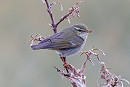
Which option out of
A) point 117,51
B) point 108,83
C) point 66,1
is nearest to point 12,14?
point 66,1

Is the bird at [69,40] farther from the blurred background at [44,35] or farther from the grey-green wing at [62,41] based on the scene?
the blurred background at [44,35]

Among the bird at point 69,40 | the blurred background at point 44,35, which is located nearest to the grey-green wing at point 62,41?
the bird at point 69,40

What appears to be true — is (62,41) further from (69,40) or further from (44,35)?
(44,35)

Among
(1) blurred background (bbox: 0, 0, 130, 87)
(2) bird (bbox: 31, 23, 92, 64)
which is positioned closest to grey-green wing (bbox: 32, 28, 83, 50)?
(2) bird (bbox: 31, 23, 92, 64)

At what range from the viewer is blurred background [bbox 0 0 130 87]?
7.30 m

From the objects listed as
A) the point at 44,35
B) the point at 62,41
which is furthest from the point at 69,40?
the point at 44,35

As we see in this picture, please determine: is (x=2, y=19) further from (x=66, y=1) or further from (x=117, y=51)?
(x=117, y=51)

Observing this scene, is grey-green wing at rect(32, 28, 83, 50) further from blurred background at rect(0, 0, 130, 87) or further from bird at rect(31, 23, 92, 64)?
blurred background at rect(0, 0, 130, 87)

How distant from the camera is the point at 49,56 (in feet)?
26.2

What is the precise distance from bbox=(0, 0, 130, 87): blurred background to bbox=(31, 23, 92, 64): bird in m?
2.14

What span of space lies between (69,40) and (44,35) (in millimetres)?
3846

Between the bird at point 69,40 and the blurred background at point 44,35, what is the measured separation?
2140 millimetres

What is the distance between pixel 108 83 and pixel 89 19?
285 inches

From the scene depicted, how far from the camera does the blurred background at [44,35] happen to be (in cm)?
730
